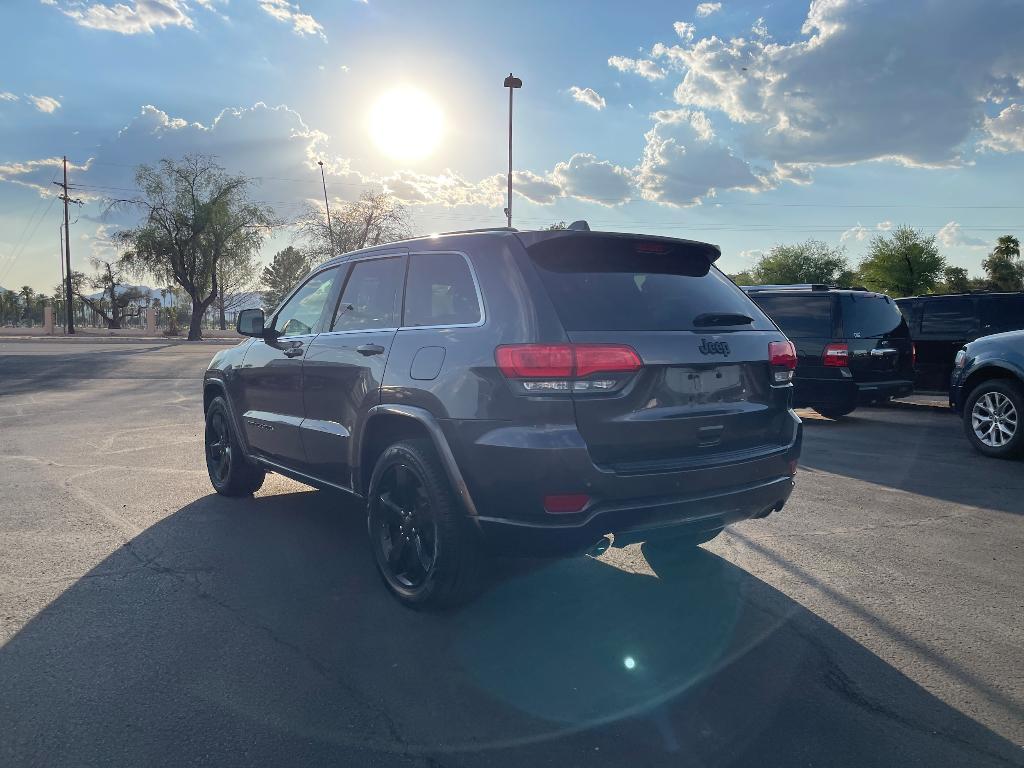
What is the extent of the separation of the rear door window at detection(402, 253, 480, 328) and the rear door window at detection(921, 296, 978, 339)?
37.3 ft

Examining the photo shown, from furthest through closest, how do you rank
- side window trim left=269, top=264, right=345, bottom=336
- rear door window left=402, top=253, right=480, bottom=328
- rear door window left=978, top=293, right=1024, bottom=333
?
rear door window left=978, top=293, right=1024, bottom=333 < side window trim left=269, top=264, right=345, bottom=336 < rear door window left=402, top=253, right=480, bottom=328

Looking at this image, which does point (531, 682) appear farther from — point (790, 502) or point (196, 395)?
point (196, 395)

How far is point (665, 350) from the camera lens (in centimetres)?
338

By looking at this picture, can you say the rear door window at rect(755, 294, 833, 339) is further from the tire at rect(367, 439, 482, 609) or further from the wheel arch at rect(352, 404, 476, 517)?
the tire at rect(367, 439, 482, 609)

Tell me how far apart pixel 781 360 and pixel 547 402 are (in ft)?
4.86

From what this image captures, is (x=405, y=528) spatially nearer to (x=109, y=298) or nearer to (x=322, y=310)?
(x=322, y=310)

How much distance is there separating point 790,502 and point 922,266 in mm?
61554

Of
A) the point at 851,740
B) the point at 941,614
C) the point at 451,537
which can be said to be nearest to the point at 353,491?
the point at 451,537

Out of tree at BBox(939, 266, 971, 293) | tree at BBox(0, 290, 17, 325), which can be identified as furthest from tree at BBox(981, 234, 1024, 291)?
tree at BBox(0, 290, 17, 325)

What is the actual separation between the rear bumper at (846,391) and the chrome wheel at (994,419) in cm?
179

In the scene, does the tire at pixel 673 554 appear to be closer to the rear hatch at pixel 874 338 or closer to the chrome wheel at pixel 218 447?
the chrome wheel at pixel 218 447

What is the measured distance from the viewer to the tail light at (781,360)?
389cm

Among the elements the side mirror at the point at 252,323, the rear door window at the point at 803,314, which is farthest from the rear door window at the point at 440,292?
the rear door window at the point at 803,314

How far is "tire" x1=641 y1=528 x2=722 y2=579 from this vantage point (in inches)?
173
